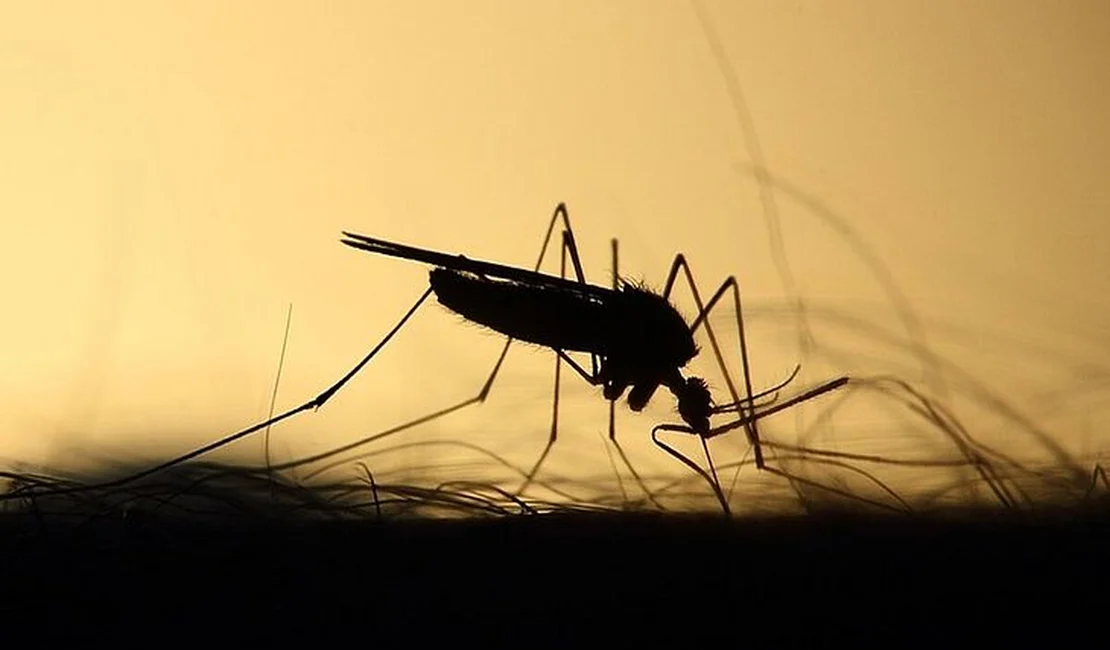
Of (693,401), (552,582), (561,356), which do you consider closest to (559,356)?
(561,356)

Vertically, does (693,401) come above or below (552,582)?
above

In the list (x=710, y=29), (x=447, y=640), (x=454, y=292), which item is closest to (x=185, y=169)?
(x=454, y=292)


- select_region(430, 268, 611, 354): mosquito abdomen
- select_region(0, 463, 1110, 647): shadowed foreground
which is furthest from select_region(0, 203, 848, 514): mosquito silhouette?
select_region(0, 463, 1110, 647): shadowed foreground

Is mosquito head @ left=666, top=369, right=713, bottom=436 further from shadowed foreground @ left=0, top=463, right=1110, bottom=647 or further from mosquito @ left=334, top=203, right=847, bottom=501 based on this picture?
shadowed foreground @ left=0, top=463, right=1110, bottom=647

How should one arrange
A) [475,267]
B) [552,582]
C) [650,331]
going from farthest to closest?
[650,331], [475,267], [552,582]

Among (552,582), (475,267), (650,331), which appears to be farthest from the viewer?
(650,331)

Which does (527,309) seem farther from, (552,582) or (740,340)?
(552,582)

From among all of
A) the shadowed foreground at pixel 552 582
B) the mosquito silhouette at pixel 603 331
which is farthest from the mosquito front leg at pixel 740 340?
the shadowed foreground at pixel 552 582

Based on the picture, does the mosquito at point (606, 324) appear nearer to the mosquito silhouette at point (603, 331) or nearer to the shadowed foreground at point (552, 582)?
the mosquito silhouette at point (603, 331)
